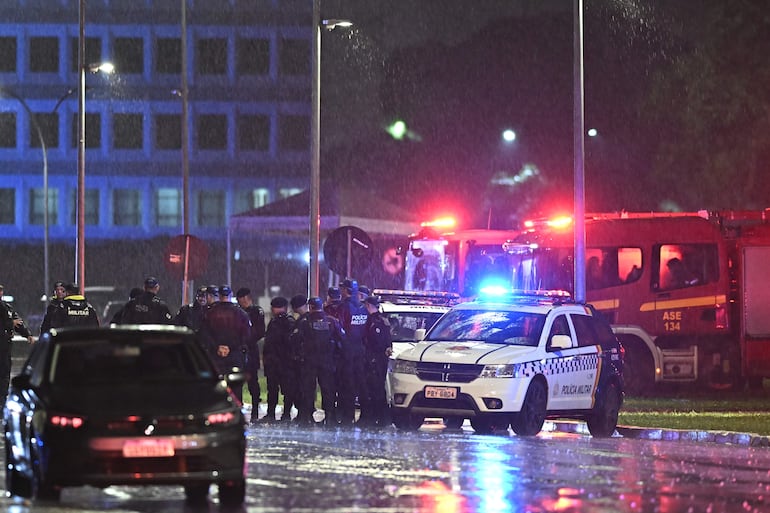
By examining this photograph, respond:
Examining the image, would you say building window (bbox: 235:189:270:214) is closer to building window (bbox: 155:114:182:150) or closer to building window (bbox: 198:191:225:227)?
building window (bbox: 198:191:225:227)

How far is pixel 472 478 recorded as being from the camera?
49.2ft

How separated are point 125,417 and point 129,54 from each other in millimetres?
73549

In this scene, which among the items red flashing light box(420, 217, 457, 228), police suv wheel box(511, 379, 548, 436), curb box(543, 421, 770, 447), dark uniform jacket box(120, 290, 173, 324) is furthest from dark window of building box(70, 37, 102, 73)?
police suv wheel box(511, 379, 548, 436)

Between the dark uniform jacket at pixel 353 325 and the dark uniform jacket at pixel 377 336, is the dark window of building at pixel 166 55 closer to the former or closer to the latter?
the dark uniform jacket at pixel 353 325

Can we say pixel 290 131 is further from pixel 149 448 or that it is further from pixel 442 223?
pixel 149 448

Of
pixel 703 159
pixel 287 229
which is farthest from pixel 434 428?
pixel 703 159

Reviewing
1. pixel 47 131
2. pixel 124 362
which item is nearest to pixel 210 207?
pixel 47 131

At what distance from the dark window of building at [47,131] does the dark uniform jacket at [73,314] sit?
198 feet

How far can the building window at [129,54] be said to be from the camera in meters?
84.2

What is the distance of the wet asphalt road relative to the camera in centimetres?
1298

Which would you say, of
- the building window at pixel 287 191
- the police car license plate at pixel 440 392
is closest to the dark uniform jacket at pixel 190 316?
the police car license plate at pixel 440 392

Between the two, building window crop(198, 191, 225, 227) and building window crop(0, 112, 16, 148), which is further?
building window crop(198, 191, 225, 227)

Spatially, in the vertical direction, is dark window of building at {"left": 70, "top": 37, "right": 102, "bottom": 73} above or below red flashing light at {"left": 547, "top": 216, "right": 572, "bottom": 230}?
above

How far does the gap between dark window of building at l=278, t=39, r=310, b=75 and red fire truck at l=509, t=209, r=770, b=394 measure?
52.9 m
